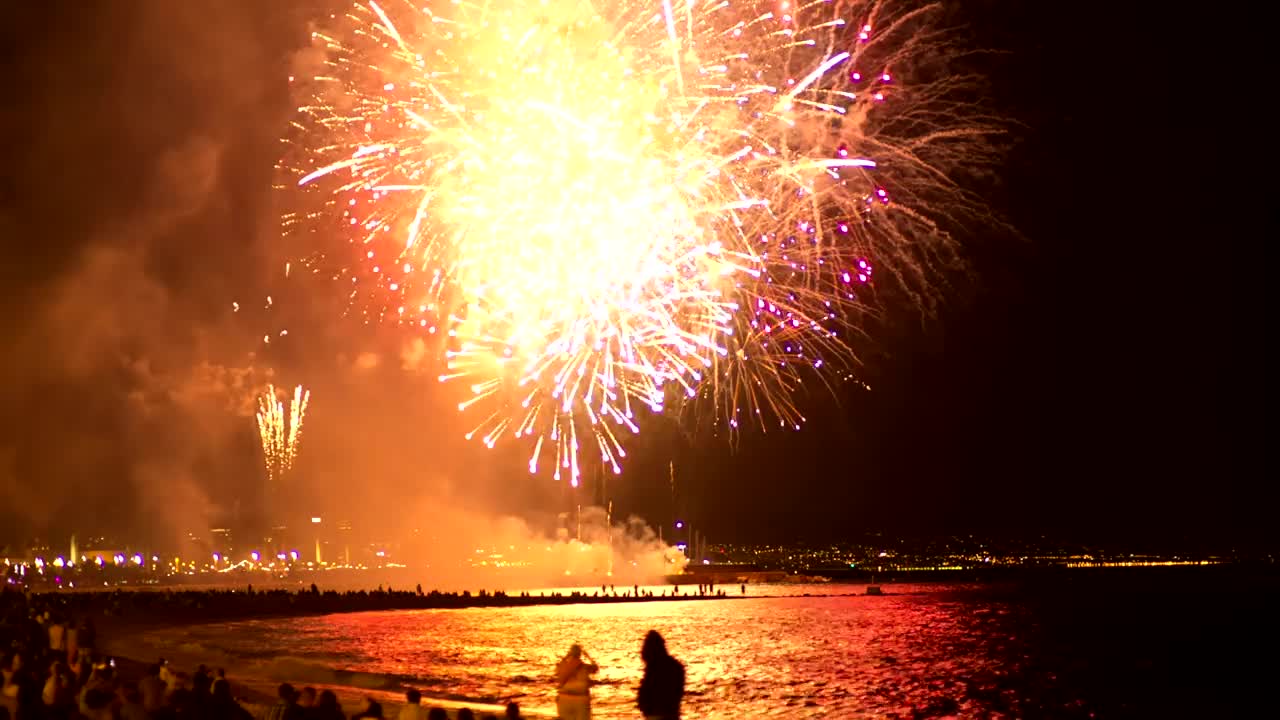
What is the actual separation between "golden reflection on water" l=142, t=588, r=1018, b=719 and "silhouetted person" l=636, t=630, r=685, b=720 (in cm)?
1401

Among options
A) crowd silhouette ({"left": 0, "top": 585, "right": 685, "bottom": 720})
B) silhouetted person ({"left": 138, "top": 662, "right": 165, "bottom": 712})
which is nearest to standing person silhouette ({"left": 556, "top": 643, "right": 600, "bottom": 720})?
crowd silhouette ({"left": 0, "top": 585, "right": 685, "bottom": 720})

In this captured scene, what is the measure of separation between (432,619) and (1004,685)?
3426cm

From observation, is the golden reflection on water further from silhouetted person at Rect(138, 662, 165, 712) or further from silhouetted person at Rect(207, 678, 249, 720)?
silhouetted person at Rect(207, 678, 249, 720)

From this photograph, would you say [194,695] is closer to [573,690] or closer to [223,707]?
[223,707]

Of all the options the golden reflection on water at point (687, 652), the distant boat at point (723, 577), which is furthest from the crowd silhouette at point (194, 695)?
the distant boat at point (723, 577)

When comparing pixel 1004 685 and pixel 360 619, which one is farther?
pixel 360 619

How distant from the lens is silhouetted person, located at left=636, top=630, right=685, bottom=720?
8047mm

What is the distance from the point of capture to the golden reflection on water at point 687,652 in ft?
83.8

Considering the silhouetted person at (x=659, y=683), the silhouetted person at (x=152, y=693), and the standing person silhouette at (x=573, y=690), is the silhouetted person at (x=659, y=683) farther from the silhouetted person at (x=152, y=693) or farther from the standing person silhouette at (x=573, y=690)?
the silhouetted person at (x=152, y=693)

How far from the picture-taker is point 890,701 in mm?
26391

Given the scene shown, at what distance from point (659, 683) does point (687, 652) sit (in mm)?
31657

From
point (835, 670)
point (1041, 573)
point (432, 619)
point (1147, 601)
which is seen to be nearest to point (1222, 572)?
point (1041, 573)

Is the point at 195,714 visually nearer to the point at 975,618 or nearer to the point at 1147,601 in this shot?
the point at 975,618

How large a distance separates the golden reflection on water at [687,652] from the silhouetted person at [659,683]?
1401 cm
